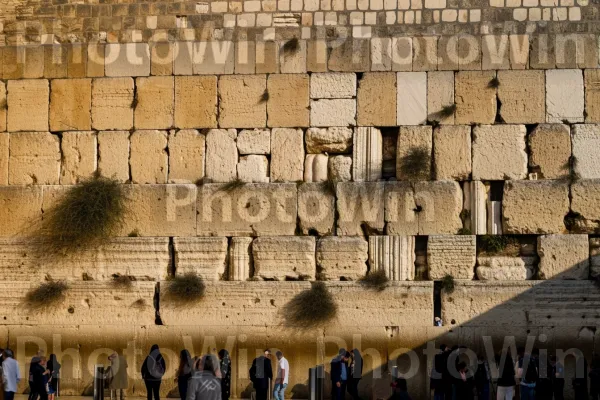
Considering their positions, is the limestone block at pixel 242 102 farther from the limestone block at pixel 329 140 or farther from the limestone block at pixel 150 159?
the limestone block at pixel 150 159

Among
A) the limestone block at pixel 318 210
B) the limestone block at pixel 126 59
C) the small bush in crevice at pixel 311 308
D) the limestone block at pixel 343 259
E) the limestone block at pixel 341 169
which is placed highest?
the limestone block at pixel 126 59

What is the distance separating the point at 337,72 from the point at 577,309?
4.55 metres

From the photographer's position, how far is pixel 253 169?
16.5m

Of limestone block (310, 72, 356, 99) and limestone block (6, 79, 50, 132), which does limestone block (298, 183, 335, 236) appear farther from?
limestone block (6, 79, 50, 132)

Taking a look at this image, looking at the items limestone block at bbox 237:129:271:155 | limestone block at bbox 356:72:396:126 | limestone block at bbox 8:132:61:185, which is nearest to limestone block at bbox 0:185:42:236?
limestone block at bbox 8:132:61:185

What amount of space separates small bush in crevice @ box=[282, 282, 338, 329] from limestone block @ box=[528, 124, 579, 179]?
130 inches

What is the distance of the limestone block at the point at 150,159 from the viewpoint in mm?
16688

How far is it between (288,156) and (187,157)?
1.42 meters

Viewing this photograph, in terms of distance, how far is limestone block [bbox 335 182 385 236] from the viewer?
16.2 m

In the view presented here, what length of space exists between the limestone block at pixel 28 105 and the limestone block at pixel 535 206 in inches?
261

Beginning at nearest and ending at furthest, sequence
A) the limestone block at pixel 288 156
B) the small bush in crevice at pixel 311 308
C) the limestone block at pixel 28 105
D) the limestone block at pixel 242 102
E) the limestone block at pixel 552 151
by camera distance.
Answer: the small bush in crevice at pixel 311 308 → the limestone block at pixel 552 151 → the limestone block at pixel 288 156 → the limestone block at pixel 242 102 → the limestone block at pixel 28 105

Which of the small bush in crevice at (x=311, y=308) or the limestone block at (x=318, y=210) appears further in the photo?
the limestone block at (x=318, y=210)

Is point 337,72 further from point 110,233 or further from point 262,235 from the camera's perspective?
point 110,233

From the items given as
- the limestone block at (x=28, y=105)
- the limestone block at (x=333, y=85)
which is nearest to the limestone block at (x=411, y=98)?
the limestone block at (x=333, y=85)
